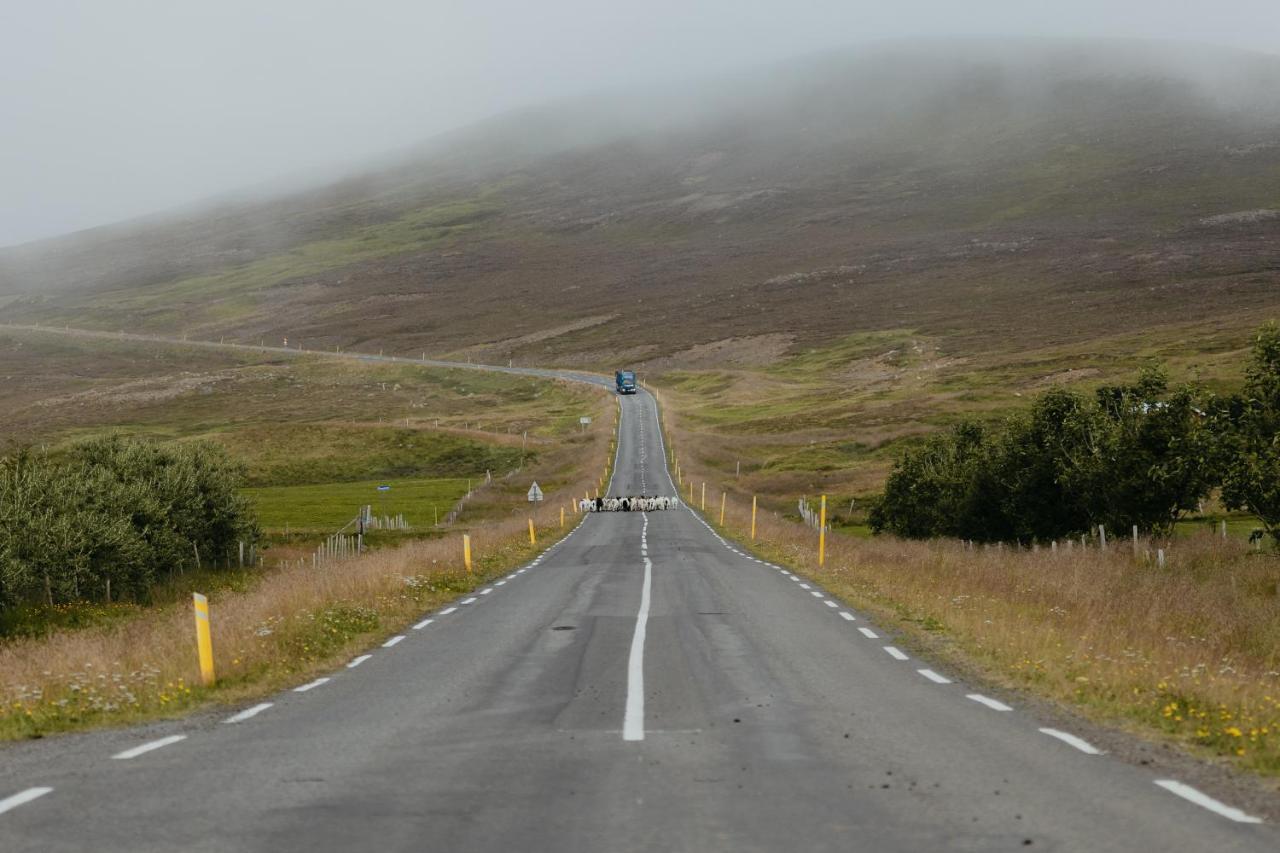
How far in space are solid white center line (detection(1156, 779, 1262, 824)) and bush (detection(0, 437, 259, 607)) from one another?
32821 mm

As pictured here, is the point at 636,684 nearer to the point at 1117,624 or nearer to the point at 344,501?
the point at 1117,624

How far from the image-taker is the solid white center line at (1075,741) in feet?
30.5

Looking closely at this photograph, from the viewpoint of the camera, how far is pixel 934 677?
13305 millimetres

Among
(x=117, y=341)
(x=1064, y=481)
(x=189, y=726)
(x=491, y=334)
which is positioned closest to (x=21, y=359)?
(x=117, y=341)

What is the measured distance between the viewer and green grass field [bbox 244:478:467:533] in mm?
66500

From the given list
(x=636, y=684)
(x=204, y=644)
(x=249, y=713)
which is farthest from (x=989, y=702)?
(x=204, y=644)

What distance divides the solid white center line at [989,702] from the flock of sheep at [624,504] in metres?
52.6

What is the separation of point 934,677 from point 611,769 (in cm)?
595

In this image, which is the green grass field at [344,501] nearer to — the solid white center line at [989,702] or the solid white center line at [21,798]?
the solid white center line at [989,702]

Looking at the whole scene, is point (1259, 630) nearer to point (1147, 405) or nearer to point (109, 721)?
point (109, 721)

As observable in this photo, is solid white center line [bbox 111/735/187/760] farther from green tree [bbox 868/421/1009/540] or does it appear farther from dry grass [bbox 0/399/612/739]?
green tree [bbox 868/421/1009/540]

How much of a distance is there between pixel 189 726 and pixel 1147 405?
32048mm

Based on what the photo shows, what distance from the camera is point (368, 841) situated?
6.79m

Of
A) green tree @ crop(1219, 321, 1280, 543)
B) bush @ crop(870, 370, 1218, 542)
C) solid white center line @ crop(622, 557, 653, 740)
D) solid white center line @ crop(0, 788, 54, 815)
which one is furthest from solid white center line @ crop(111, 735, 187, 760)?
bush @ crop(870, 370, 1218, 542)
